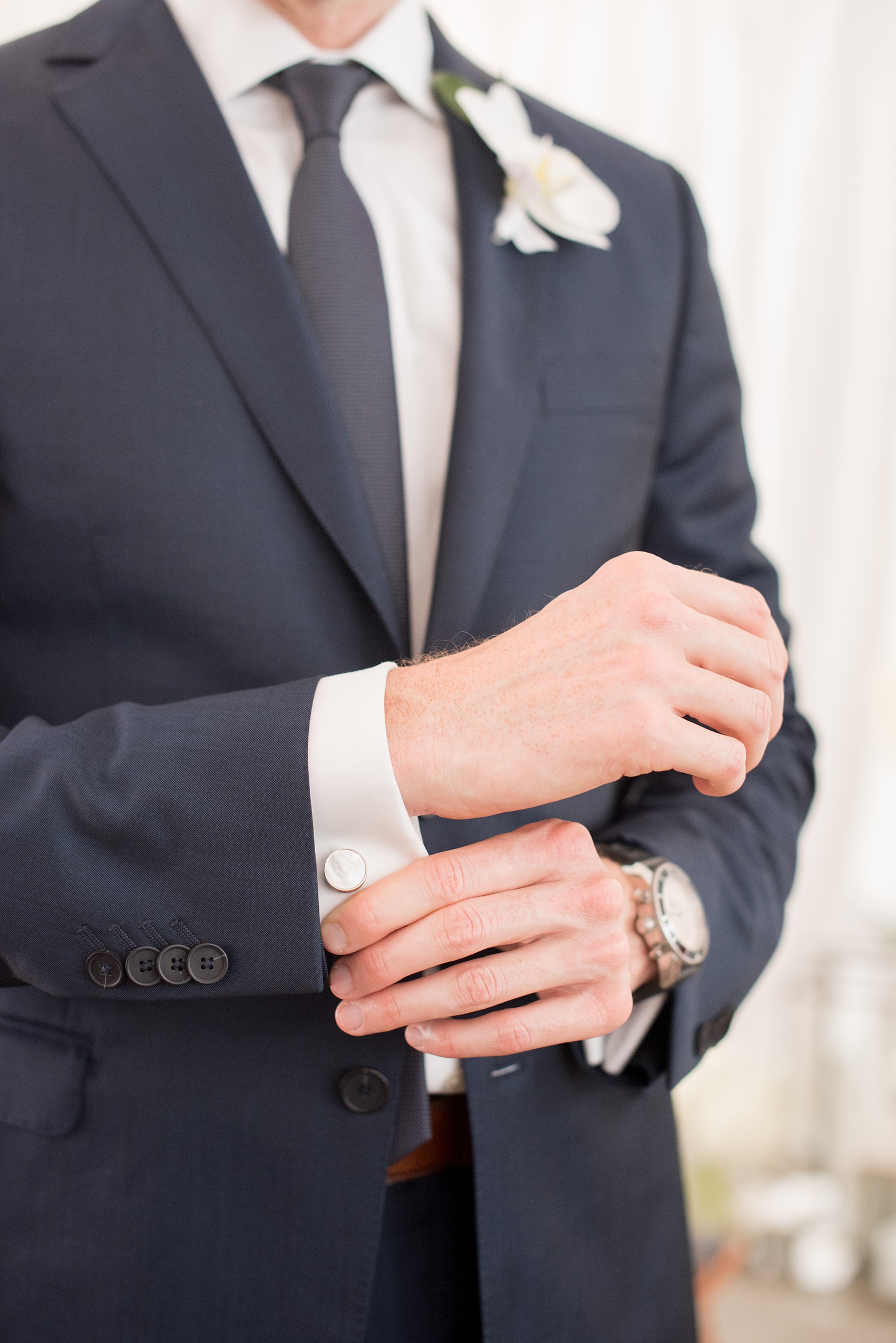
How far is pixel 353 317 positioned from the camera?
0.94m

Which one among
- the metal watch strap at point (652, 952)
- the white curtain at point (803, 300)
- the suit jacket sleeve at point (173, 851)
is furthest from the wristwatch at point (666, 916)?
the white curtain at point (803, 300)

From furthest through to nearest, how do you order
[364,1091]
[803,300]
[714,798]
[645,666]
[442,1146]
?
[803,300]
[714,798]
[442,1146]
[364,1091]
[645,666]

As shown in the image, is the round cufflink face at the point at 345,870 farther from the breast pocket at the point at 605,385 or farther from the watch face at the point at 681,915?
the breast pocket at the point at 605,385

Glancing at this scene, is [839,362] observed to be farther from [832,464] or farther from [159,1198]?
[159,1198]

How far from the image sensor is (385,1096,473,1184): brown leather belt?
0.90 m

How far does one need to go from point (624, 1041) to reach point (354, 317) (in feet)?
2.34

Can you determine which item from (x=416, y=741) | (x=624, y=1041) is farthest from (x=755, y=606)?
(x=624, y=1041)

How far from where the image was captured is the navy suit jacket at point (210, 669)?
81 centimetres

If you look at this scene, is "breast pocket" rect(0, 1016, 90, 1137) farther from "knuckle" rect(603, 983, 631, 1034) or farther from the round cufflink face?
"knuckle" rect(603, 983, 631, 1034)

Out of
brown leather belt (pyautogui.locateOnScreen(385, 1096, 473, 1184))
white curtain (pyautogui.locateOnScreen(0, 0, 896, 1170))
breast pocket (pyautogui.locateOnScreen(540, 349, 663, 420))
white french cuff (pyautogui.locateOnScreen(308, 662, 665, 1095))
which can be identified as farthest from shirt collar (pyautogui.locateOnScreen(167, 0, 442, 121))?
white curtain (pyautogui.locateOnScreen(0, 0, 896, 1170))

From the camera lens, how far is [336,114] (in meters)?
0.99

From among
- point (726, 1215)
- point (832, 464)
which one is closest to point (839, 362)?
point (832, 464)

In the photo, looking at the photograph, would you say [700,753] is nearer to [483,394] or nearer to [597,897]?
[597,897]

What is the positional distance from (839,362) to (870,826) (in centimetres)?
124
